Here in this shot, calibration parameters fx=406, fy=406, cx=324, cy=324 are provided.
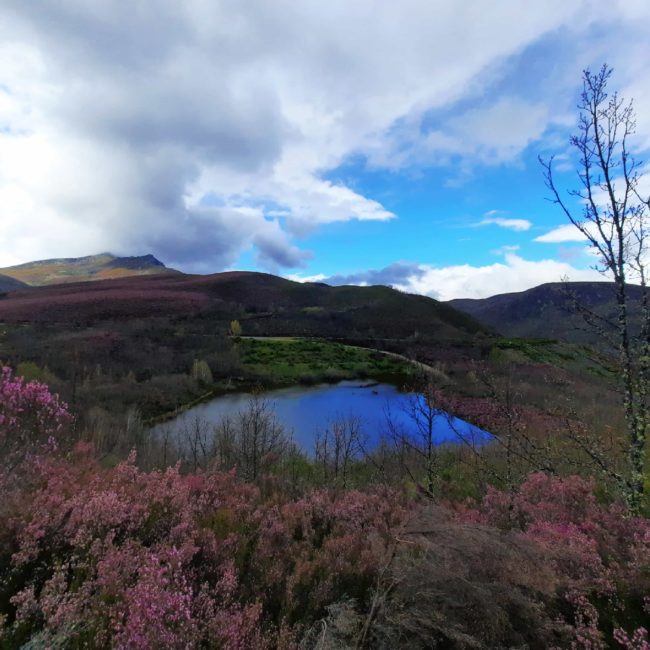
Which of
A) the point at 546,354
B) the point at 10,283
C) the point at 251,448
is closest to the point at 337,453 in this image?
the point at 251,448

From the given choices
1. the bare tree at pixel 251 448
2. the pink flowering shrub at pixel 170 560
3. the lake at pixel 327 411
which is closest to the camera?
the pink flowering shrub at pixel 170 560

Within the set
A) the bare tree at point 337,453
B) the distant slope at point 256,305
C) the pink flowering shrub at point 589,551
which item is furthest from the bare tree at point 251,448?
the distant slope at point 256,305

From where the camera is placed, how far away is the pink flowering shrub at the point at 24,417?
4.84m

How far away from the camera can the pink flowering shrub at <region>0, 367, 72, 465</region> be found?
190 inches

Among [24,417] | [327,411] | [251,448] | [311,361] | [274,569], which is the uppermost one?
[24,417]

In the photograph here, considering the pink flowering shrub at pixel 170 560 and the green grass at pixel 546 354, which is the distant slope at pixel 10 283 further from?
the pink flowering shrub at pixel 170 560

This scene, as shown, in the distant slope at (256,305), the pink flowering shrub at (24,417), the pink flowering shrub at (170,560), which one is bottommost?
the pink flowering shrub at (170,560)

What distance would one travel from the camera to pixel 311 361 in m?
53.2

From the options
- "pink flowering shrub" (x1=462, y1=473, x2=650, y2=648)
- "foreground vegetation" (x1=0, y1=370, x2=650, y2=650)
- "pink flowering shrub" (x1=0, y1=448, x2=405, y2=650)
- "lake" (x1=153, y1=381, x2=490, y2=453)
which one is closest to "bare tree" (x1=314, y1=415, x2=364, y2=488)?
"lake" (x1=153, y1=381, x2=490, y2=453)

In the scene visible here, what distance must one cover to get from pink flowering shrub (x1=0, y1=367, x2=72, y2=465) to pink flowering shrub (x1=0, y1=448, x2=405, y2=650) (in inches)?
12.2

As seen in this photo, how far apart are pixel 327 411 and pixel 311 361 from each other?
773 inches

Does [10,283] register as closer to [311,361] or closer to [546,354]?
[311,361]

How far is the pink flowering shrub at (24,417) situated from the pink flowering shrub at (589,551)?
18.8 ft

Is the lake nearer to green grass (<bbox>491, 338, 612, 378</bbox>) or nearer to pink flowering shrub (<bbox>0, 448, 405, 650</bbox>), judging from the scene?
pink flowering shrub (<bbox>0, 448, 405, 650</bbox>)
